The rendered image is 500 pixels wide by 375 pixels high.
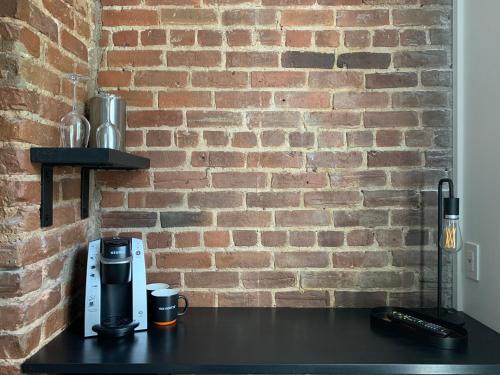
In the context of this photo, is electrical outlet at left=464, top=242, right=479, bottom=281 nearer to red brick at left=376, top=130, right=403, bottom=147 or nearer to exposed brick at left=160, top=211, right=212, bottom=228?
red brick at left=376, top=130, right=403, bottom=147

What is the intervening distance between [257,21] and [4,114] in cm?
102

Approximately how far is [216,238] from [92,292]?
52 cm

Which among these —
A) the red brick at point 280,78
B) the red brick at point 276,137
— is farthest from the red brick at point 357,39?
the red brick at point 276,137

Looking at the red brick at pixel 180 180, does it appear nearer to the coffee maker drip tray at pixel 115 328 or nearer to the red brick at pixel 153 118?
the red brick at pixel 153 118

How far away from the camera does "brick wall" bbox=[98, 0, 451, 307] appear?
1662 mm

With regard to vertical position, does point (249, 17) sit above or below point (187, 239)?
above

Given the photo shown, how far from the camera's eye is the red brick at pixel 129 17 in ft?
5.46

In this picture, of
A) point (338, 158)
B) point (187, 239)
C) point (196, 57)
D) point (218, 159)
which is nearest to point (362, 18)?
point (338, 158)

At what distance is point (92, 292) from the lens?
1360 mm

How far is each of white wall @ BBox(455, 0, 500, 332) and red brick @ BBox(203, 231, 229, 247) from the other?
37.9 inches

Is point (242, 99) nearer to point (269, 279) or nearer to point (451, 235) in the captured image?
point (269, 279)

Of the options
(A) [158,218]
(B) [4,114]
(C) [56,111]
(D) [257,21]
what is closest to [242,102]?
(D) [257,21]

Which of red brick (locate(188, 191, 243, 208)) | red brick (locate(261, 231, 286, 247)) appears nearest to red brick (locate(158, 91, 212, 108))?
red brick (locate(188, 191, 243, 208))

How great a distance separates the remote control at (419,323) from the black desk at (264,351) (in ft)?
0.22
